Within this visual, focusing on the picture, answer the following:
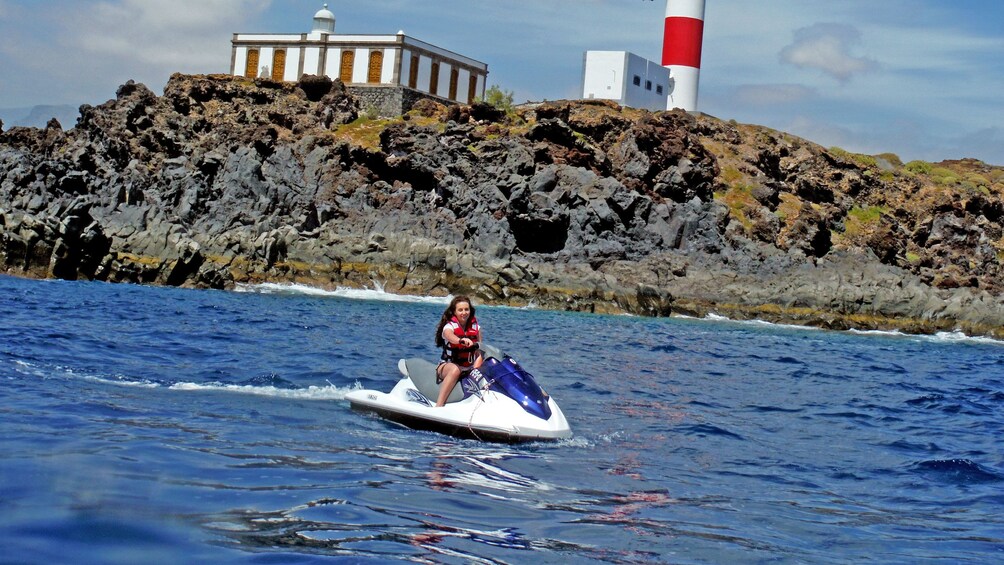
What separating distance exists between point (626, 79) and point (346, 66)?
21.4m

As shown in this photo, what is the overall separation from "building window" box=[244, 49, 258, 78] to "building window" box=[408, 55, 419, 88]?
12.7m

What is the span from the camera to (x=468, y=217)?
56.8 m

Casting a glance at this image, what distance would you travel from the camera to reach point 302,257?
51.6 metres

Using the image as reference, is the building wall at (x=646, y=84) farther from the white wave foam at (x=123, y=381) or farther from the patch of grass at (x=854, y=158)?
the white wave foam at (x=123, y=381)

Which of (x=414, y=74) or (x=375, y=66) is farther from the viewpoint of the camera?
(x=414, y=74)

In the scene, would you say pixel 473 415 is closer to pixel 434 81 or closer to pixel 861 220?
pixel 861 220

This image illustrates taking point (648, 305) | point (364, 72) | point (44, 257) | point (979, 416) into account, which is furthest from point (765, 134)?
point (979, 416)

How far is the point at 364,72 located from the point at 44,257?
38021mm

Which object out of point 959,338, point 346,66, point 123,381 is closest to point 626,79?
point 346,66

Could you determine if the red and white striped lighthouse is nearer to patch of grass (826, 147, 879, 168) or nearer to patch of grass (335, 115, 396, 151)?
patch of grass (826, 147, 879, 168)

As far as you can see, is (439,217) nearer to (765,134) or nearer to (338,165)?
(338,165)

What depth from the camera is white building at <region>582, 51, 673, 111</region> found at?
77000 mm

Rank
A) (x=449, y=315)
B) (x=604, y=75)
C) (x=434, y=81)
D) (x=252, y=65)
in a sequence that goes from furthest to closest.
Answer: (x=252, y=65)
(x=434, y=81)
(x=604, y=75)
(x=449, y=315)

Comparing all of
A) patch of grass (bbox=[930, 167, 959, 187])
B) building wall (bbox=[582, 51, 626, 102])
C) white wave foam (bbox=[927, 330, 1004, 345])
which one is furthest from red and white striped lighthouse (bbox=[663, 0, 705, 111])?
white wave foam (bbox=[927, 330, 1004, 345])
